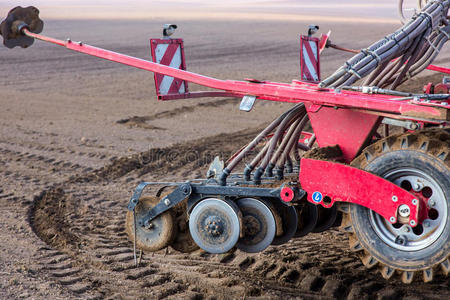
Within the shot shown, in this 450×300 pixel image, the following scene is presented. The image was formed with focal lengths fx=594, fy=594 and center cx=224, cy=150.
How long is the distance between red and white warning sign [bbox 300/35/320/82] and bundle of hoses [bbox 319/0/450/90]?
0.85 metres

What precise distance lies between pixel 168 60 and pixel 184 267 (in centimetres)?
160

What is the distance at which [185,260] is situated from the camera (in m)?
4.68

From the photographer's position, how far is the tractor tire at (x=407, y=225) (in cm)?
345

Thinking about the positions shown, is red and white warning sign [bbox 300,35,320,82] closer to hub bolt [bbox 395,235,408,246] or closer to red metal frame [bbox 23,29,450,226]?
red metal frame [bbox 23,29,450,226]

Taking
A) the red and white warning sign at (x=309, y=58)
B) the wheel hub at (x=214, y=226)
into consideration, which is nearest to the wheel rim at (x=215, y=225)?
the wheel hub at (x=214, y=226)

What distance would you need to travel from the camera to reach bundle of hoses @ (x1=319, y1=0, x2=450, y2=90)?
411cm

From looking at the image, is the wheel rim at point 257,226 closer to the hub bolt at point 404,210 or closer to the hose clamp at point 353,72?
the hub bolt at point 404,210

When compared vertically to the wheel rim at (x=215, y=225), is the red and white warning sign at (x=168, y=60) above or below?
above

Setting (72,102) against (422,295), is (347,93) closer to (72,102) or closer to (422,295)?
(422,295)

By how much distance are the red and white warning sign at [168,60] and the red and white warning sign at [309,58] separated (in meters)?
1.12

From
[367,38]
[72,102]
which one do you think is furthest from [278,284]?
[367,38]

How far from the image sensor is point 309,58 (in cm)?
532

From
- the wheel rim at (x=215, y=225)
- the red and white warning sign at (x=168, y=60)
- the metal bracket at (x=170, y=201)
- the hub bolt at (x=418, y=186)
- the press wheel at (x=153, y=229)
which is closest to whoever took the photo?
the hub bolt at (x=418, y=186)

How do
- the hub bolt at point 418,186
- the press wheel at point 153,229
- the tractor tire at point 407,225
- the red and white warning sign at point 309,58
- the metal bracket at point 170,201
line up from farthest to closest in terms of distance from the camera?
the red and white warning sign at point 309,58
the press wheel at point 153,229
the metal bracket at point 170,201
the hub bolt at point 418,186
the tractor tire at point 407,225
